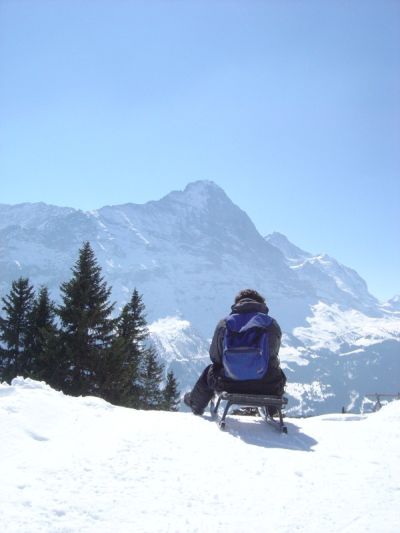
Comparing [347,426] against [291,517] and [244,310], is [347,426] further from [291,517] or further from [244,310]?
[291,517]

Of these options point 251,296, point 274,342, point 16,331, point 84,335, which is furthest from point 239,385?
point 16,331

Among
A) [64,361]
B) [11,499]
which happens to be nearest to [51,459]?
[11,499]

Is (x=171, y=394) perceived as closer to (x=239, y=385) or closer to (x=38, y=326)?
(x=38, y=326)

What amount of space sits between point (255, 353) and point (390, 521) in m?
3.42

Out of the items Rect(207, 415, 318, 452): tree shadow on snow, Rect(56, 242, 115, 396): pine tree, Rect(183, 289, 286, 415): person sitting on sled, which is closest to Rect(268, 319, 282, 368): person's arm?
Rect(183, 289, 286, 415): person sitting on sled

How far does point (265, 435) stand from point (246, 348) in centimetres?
133

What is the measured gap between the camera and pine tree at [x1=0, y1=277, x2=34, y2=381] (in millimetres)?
26328

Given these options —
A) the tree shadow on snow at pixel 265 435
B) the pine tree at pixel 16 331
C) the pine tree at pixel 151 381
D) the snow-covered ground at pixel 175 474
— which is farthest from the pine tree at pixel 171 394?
the snow-covered ground at pixel 175 474

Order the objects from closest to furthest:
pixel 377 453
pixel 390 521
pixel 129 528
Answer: pixel 129 528
pixel 390 521
pixel 377 453

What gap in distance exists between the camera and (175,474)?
4.94m

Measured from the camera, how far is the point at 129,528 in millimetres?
3752

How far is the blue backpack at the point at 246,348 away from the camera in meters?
7.26

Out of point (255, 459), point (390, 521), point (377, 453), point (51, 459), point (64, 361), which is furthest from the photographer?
point (64, 361)

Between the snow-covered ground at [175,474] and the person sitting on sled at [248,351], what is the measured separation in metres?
0.66
